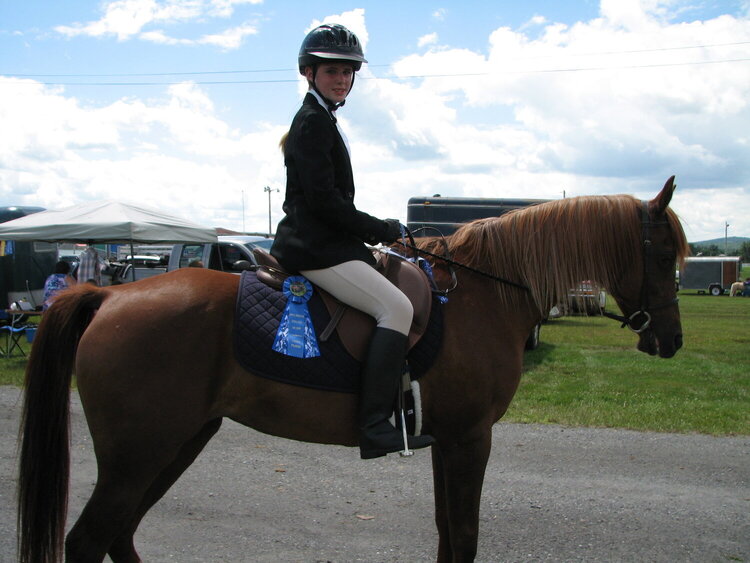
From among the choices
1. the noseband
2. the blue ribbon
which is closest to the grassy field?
the noseband

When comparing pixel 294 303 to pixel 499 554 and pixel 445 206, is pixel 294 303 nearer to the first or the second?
pixel 499 554

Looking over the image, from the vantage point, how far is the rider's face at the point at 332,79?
322cm

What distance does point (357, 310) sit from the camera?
125 inches

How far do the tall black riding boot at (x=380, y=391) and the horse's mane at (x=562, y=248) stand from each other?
76 centimetres

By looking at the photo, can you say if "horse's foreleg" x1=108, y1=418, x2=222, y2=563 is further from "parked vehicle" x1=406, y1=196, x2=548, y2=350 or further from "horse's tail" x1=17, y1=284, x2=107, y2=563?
"parked vehicle" x1=406, y1=196, x2=548, y2=350

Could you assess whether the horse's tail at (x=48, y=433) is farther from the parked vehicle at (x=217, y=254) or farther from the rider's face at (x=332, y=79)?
the parked vehicle at (x=217, y=254)

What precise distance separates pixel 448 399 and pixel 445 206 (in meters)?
11.8

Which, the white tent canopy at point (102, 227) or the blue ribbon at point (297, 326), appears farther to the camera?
the white tent canopy at point (102, 227)

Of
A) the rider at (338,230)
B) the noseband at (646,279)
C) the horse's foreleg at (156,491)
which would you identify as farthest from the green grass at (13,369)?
the noseband at (646,279)

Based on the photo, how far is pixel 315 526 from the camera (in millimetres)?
4277

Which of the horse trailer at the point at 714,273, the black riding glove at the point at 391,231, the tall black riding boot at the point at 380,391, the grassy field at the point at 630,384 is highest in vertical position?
the black riding glove at the point at 391,231

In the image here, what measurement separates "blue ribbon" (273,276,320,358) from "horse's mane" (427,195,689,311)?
84cm

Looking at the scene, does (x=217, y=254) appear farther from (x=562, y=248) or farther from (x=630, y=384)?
(x=562, y=248)

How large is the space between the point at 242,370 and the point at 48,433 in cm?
106
